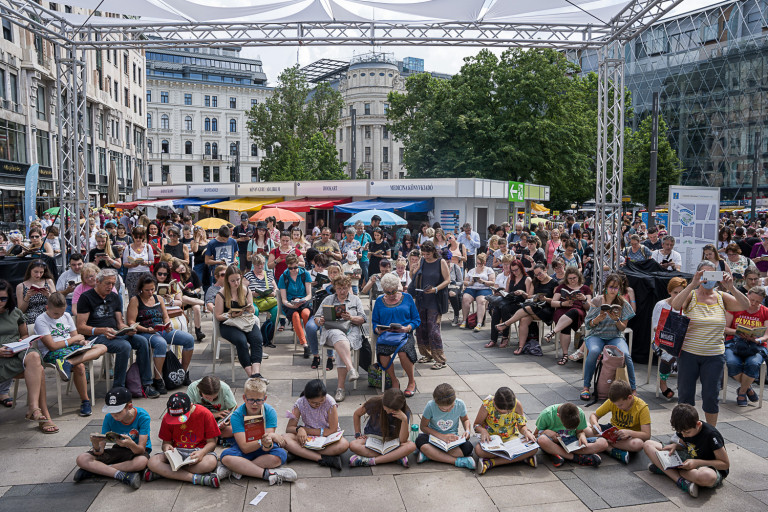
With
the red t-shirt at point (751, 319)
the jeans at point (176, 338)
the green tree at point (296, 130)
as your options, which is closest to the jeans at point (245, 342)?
the jeans at point (176, 338)

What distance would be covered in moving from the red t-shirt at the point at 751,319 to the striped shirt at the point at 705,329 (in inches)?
55.3

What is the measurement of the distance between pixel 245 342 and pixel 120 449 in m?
2.47

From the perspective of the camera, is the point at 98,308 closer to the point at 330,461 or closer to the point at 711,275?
the point at 330,461

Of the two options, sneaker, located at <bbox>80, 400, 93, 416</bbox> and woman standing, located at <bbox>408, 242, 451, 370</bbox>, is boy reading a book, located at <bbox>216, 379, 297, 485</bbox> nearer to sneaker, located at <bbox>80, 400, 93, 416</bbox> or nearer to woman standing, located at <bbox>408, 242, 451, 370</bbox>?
sneaker, located at <bbox>80, 400, 93, 416</bbox>

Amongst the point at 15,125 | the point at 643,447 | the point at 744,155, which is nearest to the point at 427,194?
the point at 643,447

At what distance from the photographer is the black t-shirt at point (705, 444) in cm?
465

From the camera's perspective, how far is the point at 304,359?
27.5 feet

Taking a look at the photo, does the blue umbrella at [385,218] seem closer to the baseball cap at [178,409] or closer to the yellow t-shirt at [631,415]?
the yellow t-shirt at [631,415]

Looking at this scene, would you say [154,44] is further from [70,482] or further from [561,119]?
[561,119]

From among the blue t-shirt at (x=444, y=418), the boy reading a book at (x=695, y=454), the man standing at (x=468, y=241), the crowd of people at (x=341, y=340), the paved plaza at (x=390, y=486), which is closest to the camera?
the paved plaza at (x=390, y=486)

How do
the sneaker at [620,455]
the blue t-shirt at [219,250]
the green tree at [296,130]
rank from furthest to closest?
the green tree at [296,130]
the blue t-shirt at [219,250]
the sneaker at [620,455]

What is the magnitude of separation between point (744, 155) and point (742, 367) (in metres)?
50.2

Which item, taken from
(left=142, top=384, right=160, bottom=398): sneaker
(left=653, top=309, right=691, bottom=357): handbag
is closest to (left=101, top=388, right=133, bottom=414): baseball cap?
(left=142, top=384, right=160, bottom=398): sneaker

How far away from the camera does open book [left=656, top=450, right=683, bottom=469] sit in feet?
15.5
